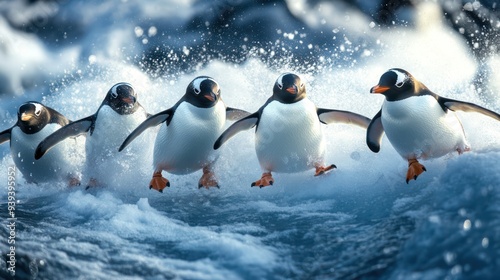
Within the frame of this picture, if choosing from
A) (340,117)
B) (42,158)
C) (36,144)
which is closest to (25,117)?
(36,144)

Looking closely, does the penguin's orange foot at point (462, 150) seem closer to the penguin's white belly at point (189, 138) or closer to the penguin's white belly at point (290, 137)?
the penguin's white belly at point (290, 137)

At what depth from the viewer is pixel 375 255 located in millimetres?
3502

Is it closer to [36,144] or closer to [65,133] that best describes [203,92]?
[65,133]

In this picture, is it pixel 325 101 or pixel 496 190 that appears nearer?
pixel 496 190

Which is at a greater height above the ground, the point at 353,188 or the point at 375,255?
the point at 353,188

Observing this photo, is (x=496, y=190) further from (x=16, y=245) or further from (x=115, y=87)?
(x=115, y=87)

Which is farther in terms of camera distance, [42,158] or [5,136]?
[5,136]

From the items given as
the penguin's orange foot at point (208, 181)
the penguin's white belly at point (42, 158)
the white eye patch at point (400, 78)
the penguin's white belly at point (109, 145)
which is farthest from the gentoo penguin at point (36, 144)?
the white eye patch at point (400, 78)

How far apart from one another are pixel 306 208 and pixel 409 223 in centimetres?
128

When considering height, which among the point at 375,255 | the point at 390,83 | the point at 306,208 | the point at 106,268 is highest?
the point at 390,83

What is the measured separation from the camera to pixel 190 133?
562cm

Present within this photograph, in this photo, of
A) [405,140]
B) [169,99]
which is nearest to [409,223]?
[405,140]

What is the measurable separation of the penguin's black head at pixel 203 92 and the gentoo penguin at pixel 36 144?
5.47 feet

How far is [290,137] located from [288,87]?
0.44 m
